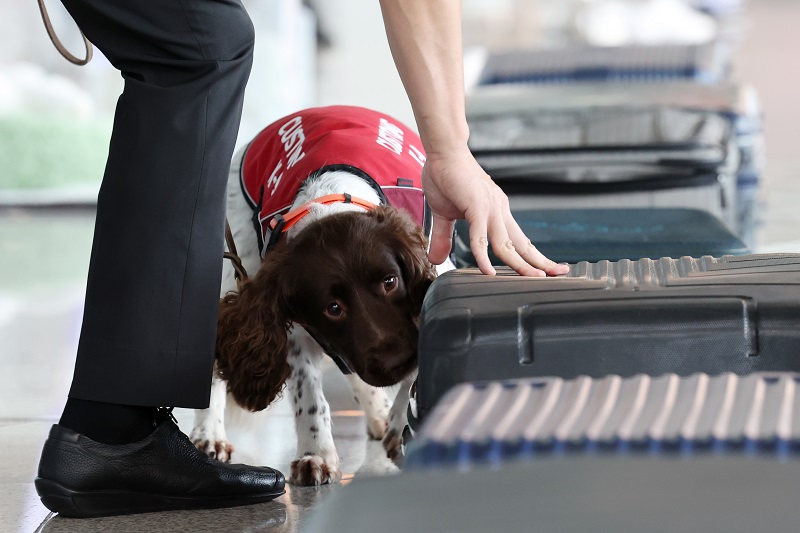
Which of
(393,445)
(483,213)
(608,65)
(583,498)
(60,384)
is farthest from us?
(608,65)

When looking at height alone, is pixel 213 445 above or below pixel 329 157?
below

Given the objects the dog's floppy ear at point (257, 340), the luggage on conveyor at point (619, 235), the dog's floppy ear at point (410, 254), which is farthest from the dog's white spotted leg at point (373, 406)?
the luggage on conveyor at point (619, 235)

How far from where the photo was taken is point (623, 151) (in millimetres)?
4316

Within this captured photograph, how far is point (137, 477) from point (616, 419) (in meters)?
1.10

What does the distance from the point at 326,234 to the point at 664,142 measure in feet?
7.77

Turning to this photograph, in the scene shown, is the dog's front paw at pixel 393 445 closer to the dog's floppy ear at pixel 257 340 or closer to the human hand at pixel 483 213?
the dog's floppy ear at pixel 257 340

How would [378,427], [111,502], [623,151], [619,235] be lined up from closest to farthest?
[111,502] → [378,427] → [619,235] → [623,151]

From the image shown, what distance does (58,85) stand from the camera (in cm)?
1037

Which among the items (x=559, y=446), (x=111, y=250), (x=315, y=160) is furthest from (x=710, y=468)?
(x=315, y=160)

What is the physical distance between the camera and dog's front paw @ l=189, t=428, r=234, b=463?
2.59 metres

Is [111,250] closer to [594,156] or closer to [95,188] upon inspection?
[594,156]

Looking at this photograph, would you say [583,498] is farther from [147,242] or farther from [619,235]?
[619,235]

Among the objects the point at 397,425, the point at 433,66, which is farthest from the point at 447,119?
the point at 397,425

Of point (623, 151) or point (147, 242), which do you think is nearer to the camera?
point (147, 242)
